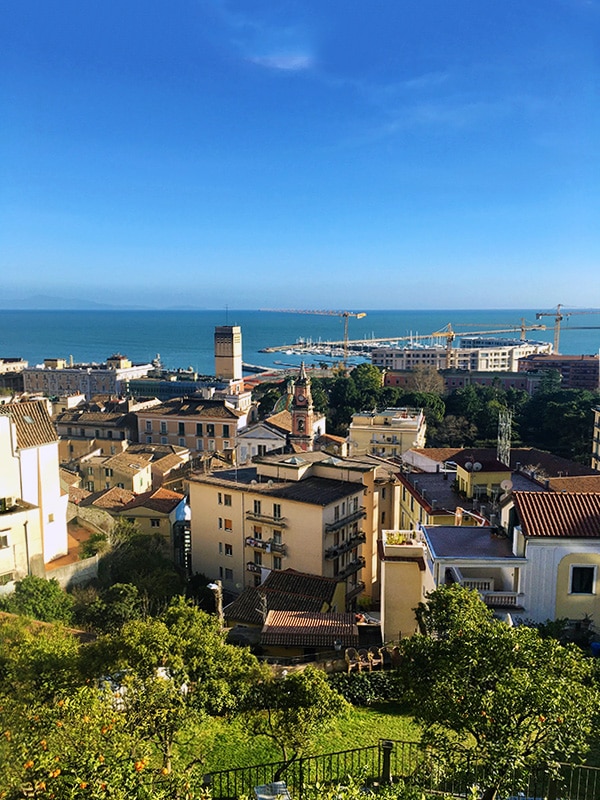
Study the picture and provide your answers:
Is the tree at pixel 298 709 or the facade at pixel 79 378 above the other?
the tree at pixel 298 709

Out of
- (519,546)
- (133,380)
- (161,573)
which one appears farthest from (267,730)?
(133,380)

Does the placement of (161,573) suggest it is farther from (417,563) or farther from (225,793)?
(225,793)

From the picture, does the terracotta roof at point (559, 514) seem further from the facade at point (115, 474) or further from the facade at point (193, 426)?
the facade at point (193, 426)

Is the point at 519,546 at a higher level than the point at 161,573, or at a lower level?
higher

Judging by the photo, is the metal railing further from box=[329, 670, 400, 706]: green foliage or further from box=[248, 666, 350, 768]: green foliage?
box=[329, 670, 400, 706]: green foliage

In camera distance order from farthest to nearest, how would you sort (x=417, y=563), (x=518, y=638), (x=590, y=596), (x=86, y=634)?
(x=86, y=634) < (x=417, y=563) < (x=590, y=596) < (x=518, y=638)

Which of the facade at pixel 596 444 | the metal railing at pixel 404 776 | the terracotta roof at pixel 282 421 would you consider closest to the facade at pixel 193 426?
the terracotta roof at pixel 282 421
